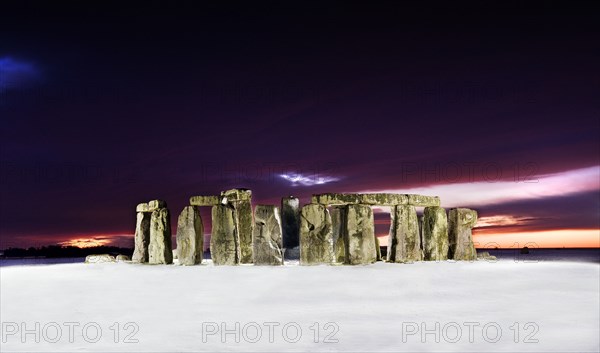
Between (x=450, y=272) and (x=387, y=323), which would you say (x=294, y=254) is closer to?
(x=450, y=272)

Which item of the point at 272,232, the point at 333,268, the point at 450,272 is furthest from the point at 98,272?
the point at 450,272

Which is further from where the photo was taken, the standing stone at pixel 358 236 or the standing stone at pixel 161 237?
the standing stone at pixel 161 237

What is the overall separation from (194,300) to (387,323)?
315 cm

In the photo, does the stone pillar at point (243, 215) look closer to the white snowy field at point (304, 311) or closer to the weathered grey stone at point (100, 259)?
the white snowy field at point (304, 311)

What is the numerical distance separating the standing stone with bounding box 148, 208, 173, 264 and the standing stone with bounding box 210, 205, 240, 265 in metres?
1.73

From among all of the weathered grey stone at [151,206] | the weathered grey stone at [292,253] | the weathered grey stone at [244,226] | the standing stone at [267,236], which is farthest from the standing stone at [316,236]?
the weathered grey stone at [151,206]

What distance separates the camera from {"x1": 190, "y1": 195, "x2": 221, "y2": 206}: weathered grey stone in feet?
51.0

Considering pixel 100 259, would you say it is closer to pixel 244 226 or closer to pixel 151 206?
pixel 151 206

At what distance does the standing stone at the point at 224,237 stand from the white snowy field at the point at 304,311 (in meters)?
1.99

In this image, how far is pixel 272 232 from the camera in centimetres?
1485

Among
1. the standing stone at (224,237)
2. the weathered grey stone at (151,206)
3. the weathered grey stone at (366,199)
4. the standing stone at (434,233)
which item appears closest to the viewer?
the weathered grey stone at (366,199)

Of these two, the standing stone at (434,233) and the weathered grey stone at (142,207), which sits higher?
the weathered grey stone at (142,207)

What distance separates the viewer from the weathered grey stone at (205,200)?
51.0 ft

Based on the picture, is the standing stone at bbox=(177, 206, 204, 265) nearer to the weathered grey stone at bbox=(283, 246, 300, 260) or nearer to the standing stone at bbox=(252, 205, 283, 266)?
the standing stone at bbox=(252, 205, 283, 266)
